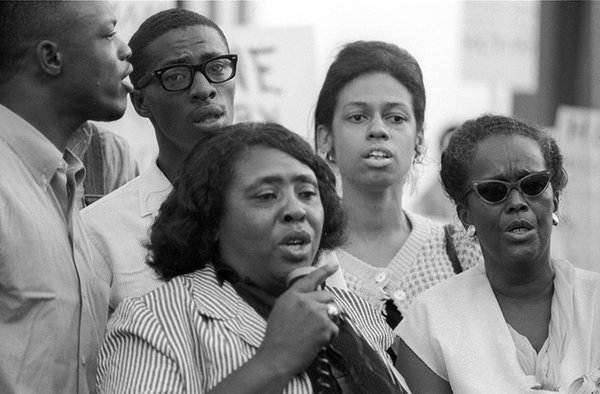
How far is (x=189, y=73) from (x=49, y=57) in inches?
27.2

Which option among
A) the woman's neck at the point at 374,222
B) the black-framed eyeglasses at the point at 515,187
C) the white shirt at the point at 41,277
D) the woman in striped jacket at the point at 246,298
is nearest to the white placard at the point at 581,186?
the woman's neck at the point at 374,222

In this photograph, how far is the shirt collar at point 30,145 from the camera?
11.8 feet

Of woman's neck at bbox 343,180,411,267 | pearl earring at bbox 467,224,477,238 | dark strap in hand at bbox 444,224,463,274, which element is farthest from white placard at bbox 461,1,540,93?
pearl earring at bbox 467,224,477,238

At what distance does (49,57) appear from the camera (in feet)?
12.1

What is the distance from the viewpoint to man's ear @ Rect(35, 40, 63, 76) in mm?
3662

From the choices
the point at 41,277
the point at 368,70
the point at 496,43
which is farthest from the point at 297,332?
the point at 496,43

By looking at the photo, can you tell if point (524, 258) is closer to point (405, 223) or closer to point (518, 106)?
point (405, 223)

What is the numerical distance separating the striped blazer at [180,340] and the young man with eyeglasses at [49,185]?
7.7 inches

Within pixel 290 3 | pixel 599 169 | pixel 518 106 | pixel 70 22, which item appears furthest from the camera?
pixel 518 106

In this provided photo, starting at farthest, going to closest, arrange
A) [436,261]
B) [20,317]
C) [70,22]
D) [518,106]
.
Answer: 1. [518,106]
2. [436,261]
3. [70,22]
4. [20,317]

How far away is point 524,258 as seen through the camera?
12.8 ft

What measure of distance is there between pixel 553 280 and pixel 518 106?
8.99 m

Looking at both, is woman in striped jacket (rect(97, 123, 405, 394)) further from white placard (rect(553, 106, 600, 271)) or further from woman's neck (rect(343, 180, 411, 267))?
white placard (rect(553, 106, 600, 271))

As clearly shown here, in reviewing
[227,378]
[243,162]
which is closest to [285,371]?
[227,378]
